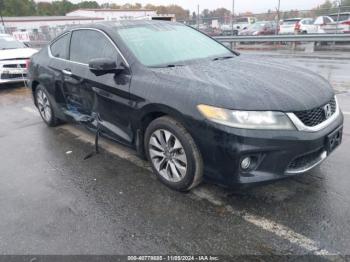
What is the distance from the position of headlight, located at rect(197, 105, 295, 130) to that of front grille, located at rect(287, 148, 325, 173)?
32 centimetres

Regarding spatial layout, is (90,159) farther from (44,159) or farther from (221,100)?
(221,100)

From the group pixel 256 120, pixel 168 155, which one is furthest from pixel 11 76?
pixel 256 120

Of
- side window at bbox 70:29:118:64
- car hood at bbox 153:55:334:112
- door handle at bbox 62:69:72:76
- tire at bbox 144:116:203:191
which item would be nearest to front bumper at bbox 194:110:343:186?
tire at bbox 144:116:203:191

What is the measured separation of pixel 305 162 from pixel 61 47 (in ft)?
12.1

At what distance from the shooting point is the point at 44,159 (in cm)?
433

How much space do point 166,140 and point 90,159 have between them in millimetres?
1447

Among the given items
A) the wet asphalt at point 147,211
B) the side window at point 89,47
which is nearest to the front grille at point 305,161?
the wet asphalt at point 147,211

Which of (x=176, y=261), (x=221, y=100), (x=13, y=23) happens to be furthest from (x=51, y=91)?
(x=13, y=23)

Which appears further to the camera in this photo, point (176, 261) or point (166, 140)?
point (166, 140)

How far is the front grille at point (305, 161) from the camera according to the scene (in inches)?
111

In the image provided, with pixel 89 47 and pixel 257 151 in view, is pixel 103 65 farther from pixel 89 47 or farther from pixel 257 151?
pixel 257 151

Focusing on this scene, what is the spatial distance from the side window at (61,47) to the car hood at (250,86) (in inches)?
77.3

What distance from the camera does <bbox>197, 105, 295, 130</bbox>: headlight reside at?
268 cm

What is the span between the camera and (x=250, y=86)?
2.91 m
